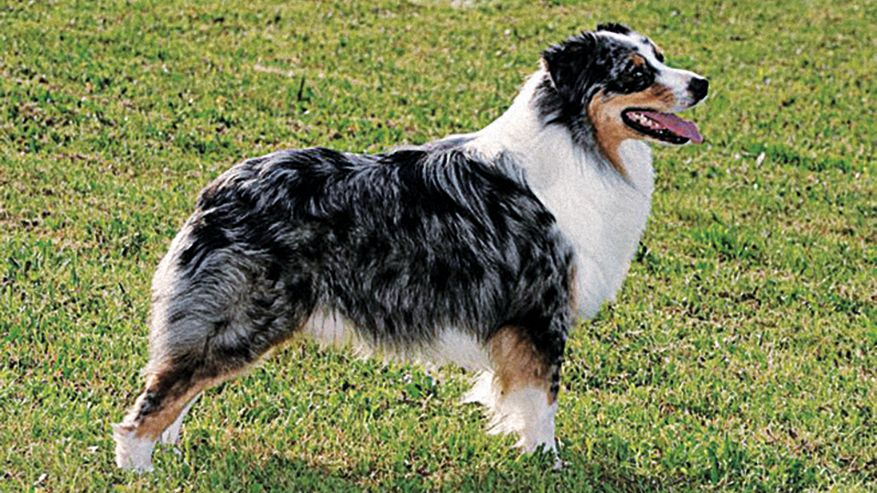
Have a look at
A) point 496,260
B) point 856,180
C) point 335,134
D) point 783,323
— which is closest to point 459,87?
point 335,134

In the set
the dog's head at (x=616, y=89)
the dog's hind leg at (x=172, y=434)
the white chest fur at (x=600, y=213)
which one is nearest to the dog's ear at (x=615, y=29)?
the dog's head at (x=616, y=89)

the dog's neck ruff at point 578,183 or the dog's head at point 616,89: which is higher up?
the dog's head at point 616,89

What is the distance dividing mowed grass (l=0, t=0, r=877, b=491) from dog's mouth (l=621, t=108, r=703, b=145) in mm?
1568

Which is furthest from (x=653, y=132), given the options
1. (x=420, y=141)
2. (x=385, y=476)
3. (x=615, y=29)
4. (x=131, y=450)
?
(x=420, y=141)

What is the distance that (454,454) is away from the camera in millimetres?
5867

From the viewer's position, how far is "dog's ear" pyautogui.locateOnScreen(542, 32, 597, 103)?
18.1 feet

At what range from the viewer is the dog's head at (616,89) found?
5520 mm

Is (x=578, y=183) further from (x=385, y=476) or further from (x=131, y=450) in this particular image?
(x=131, y=450)

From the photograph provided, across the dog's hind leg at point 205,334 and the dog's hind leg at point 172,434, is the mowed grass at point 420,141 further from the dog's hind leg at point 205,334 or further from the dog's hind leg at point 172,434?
the dog's hind leg at point 205,334

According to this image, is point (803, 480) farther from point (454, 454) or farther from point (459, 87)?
point (459, 87)

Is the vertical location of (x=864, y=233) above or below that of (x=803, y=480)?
below

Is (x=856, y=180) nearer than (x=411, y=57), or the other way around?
(x=856, y=180)

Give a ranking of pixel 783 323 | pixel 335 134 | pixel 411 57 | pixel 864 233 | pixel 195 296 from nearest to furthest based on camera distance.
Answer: pixel 195 296, pixel 783 323, pixel 864 233, pixel 335 134, pixel 411 57

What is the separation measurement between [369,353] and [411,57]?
853 cm
